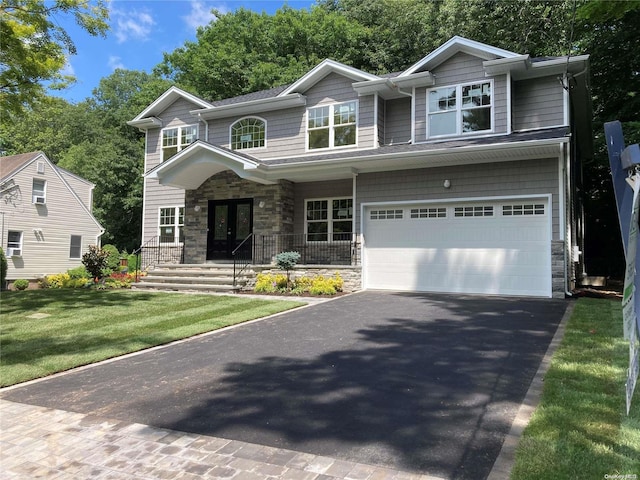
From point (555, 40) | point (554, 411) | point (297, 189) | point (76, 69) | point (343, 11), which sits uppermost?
point (343, 11)

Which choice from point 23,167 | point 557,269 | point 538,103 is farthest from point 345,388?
point 23,167

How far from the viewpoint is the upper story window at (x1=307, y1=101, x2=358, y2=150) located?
48.6ft

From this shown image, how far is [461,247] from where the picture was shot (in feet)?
39.5

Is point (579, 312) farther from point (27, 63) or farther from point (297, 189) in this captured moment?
point (27, 63)

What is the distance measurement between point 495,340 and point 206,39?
3161 cm

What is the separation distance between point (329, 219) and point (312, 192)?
1.14 metres

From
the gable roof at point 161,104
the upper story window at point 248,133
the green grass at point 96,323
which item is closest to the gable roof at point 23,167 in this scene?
the gable roof at point 161,104

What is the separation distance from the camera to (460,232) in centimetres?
1210

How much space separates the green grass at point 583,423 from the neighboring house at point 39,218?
24.5 m

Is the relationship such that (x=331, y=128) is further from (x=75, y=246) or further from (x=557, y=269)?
(x=75, y=246)

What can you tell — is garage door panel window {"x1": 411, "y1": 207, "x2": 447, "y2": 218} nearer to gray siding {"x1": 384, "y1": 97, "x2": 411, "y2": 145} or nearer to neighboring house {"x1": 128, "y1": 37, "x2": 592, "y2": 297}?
neighboring house {"x1": 128, "y1": 37, "x2": 592, "y2": 297}

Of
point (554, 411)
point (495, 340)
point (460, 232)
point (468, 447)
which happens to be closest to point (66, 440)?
point (468, 447)

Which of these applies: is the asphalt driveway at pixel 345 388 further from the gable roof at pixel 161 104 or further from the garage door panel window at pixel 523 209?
the gable roof at pixel 161 104

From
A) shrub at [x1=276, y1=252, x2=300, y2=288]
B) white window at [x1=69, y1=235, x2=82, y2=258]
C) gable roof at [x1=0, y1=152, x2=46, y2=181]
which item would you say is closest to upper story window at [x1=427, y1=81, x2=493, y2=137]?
shrub at [x1=276, y1=252, x2=300, y2=288]
